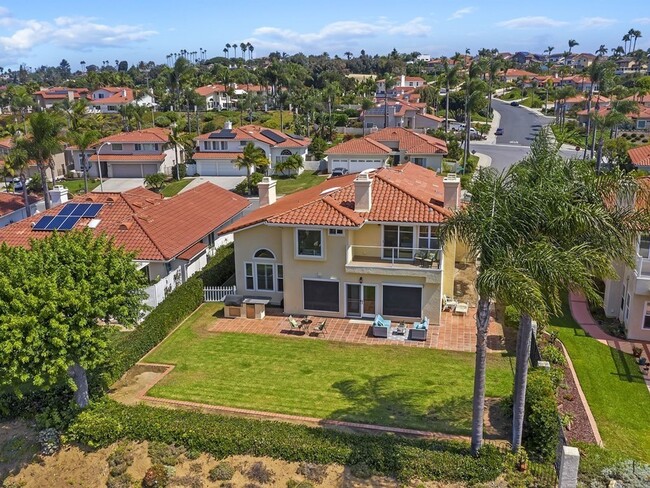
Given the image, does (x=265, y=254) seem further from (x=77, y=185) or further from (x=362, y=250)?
(x=77, y=185)

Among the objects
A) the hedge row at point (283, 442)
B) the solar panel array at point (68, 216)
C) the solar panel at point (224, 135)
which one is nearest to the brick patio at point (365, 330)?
the hedge row at point (283, 442)

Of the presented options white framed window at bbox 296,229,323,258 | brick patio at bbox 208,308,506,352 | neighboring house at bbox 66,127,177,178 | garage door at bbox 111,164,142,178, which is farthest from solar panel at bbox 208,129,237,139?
white framed window at bbox 296,229,323,258

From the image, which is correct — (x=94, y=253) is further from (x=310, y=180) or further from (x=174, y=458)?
(x=310, y=180)

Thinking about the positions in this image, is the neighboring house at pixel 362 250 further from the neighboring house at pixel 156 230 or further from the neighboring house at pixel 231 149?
the neighboring house at pixel 231 149

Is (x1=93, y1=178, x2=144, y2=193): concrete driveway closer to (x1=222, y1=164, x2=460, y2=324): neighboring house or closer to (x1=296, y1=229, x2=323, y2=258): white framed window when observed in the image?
(x1=222, y1=164, x2=460, y2=324): neighboring house

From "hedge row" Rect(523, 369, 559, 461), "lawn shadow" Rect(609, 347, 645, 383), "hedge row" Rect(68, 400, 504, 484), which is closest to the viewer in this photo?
"hedge row" Rect(68, 400, 504, 484)

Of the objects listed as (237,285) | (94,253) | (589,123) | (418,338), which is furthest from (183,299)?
(589,123)
